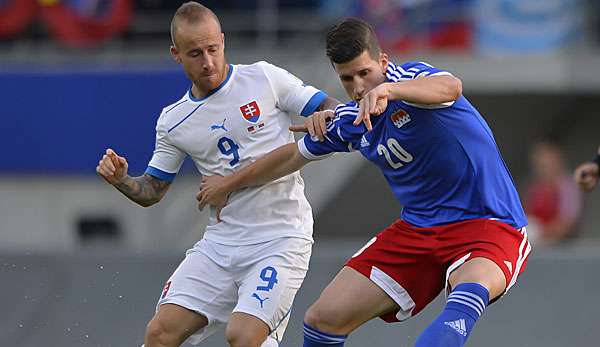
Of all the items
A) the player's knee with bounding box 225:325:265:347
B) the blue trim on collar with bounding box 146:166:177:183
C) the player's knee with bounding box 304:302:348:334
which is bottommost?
the player's knee with bounding box 225:325:265:347

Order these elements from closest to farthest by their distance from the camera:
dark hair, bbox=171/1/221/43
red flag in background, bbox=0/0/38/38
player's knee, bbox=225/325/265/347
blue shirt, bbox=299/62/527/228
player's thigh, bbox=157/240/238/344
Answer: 1. blue shirt, bbox=299/62/527/228
2. player's knee, bbox=225/325/265/347
3. dark hair, bbox=171/1/221/43
4. player's thigh, bbox=157/240/238/344
5. red flag in background, bbox=0/0/38/38

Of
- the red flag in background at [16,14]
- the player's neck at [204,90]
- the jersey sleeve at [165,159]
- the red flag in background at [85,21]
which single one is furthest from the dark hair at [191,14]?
the red flag in background at [16,14]

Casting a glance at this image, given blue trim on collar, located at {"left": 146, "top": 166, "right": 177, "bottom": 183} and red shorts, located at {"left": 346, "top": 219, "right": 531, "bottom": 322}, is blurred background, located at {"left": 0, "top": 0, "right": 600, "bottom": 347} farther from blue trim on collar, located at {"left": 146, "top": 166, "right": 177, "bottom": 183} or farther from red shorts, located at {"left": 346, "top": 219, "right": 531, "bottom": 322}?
red shorts, located at {"left": 346, "top": 219, "right": 531, "bottom": 322}

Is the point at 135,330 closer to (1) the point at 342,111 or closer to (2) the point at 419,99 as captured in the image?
(1) the point at 342,111

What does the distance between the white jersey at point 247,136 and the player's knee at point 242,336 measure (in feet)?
1.64

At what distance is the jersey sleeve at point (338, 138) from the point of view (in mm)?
6594

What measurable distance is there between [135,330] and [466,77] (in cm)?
578

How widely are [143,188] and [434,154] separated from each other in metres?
1.65

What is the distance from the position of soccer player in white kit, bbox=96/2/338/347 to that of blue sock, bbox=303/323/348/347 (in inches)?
10.6

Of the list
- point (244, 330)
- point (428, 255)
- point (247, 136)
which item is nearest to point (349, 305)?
point (428, 255)

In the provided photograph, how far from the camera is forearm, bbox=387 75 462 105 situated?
5.95 metres

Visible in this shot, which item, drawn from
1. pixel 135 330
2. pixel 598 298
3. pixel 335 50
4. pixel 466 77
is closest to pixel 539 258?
pixel 598 298

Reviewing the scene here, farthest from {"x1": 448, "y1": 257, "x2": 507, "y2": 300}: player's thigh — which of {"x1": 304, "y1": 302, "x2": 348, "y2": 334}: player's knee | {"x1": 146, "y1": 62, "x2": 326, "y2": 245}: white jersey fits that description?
{"x1": 146, "y1": 62, "x2": 326, "y2": 245}: white jersey

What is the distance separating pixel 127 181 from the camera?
711cm
